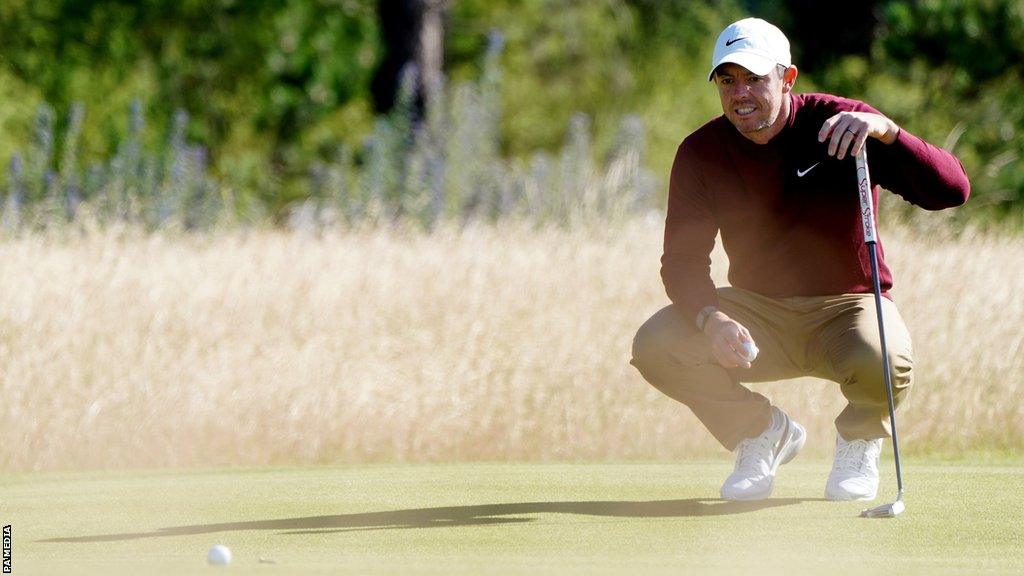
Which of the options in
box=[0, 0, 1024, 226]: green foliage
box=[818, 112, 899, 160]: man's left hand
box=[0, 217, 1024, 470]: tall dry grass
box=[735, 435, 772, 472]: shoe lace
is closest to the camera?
box=[818, 112, 899, 160]: man's left hand

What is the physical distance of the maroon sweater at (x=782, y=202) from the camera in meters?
4.79

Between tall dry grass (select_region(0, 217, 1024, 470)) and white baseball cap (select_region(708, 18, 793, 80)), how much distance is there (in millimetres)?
2740

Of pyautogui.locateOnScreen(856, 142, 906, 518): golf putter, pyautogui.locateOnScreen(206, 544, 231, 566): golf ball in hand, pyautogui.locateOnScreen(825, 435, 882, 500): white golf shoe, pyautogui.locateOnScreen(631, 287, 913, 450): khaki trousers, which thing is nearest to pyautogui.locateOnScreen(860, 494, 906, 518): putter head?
pyautogui.locateOnScreen(856, 142, 906, 518): golf putter

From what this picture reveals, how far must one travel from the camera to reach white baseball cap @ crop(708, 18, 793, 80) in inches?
180

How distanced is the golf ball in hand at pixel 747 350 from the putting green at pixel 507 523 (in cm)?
43

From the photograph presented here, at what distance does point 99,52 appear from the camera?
61.6 feet

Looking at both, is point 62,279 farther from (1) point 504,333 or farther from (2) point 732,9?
(2) point 732,9

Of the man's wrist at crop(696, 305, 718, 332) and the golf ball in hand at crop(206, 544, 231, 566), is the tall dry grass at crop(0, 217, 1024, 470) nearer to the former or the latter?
the man's wrist at crop(696, 305, 718, 332)

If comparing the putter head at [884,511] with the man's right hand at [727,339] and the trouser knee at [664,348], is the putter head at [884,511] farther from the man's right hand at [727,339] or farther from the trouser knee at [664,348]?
the trouser knee at [664,348]

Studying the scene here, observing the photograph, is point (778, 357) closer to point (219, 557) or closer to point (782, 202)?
point (782, 202)

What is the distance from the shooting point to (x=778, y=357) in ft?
16.6

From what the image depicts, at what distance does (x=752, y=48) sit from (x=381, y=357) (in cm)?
360

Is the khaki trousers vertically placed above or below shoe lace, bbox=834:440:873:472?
above

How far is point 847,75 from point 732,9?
2.33 meters
